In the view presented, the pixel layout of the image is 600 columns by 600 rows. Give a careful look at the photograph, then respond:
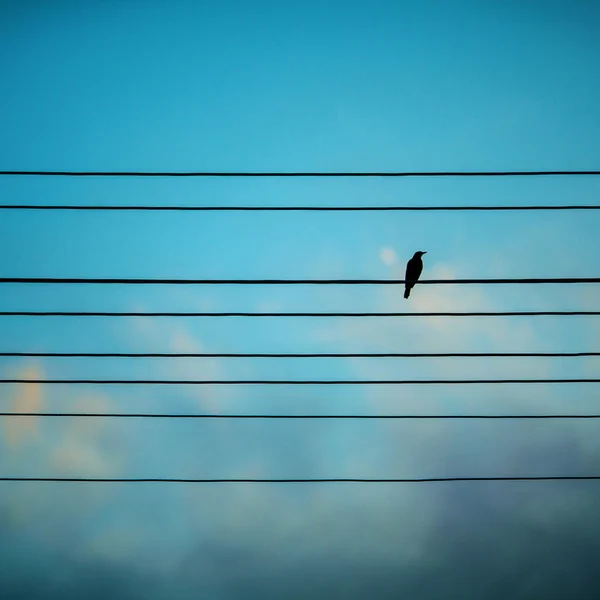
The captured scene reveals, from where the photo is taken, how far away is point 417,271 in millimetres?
14812

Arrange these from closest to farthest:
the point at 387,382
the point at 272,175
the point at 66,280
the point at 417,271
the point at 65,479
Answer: the point at 66,280 < the point at 272,175 < the point at 387,382 < the point at 65,479 < the point at 417,271

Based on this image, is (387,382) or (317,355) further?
(387,382)

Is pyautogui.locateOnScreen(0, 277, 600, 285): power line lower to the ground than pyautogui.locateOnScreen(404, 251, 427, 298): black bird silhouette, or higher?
lower

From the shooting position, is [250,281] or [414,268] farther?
[414,268]

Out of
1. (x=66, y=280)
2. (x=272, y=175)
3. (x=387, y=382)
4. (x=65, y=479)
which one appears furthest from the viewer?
(x=65, y=479)

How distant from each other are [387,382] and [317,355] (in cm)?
130

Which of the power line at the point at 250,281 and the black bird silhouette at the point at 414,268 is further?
the black bird silhouette at the point at 414,268

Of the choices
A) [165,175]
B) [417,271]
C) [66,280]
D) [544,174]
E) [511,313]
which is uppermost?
[417,271]

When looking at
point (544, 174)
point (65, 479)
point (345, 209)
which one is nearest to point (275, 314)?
point (345, 209)

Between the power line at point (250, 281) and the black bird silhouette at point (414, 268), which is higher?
the black bird silhouette at point (414, 268)

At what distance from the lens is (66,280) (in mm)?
6852

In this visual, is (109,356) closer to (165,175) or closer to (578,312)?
(165,175)

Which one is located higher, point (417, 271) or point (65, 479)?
point (417, 271)

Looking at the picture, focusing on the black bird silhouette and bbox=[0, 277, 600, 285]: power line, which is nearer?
bbox=[0, 277, 600, 285]: power line
